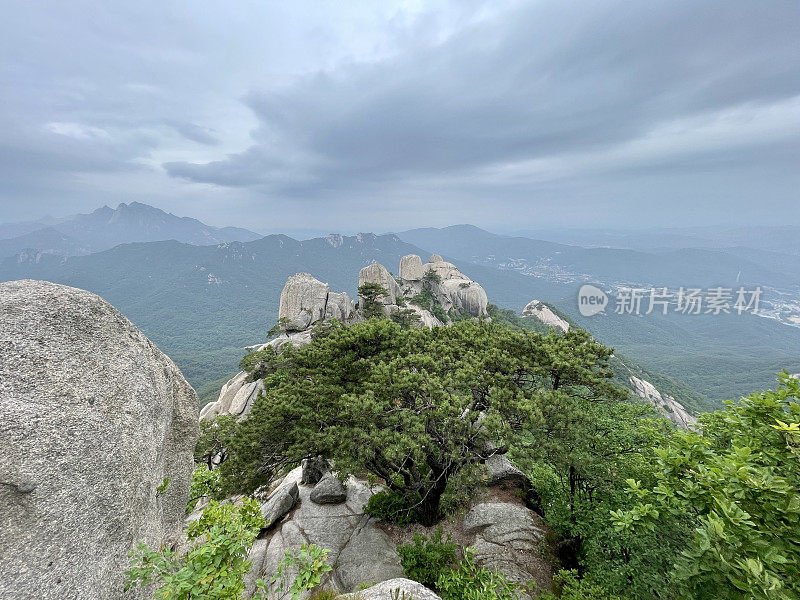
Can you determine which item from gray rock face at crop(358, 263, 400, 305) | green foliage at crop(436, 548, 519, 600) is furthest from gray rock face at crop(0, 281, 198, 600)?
gray rock face at crop(358, 263, 400, 305)

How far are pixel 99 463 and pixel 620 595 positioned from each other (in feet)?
36.2

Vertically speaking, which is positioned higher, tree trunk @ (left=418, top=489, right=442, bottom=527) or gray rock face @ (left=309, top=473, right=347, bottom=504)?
tree trunk @ (left=418, top=489, right=442, bottom=527)

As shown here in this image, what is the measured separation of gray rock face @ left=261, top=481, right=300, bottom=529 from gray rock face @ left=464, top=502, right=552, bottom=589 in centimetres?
766

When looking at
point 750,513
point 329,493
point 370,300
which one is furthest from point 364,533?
point 370,300

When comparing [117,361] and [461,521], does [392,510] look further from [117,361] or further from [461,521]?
[117,361]

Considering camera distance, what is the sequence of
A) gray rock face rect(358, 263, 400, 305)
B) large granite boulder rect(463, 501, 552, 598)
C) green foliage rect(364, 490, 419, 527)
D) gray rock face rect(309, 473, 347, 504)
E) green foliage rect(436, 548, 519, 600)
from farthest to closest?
gray rock face rect(358, 263, 400, 305) < gray rock face rect(309, 473, 347, 504) < green foliage rect(364, 490, 419, 527) < large granite boulder rect(463, 501, 552, 598) < green foliage rect(436, 548, 519, 600)

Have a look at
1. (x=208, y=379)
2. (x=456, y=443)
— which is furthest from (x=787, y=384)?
(x=208, y=379)

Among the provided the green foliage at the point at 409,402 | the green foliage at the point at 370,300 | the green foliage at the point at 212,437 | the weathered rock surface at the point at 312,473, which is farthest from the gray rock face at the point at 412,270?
the green foliage at the point at 409,402

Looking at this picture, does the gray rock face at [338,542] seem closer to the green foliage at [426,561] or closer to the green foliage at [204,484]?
the green foliage at [426,561]

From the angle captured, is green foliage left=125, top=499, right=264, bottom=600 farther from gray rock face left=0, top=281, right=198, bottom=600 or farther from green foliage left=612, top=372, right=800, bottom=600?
green foliage left=612, top=372, right=800, bottom=600

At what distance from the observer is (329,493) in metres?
14.7

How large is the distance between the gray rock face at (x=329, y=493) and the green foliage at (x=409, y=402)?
135 inches

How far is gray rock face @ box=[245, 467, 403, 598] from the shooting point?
10.6 metres

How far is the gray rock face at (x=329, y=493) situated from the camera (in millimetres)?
14680
